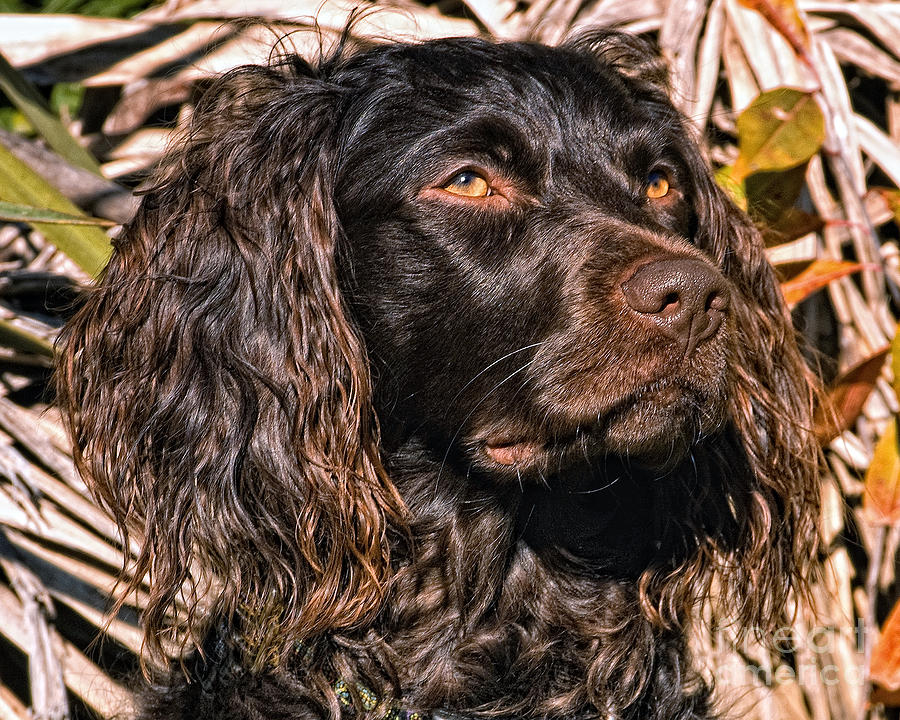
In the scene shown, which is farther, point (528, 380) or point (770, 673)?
point (770, 673)

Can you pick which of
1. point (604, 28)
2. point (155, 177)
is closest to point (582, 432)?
point (155, 177)

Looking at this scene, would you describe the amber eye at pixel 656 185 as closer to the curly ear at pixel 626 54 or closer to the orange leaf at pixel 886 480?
the curly ear at pixel 626 54

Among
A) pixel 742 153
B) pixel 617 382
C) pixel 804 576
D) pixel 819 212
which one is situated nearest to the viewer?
pixel 617 382

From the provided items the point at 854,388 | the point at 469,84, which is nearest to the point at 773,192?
the point at 854,388

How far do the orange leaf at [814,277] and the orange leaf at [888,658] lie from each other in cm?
80

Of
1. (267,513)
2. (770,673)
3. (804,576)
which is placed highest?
(267,513)

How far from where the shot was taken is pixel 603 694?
2.14m

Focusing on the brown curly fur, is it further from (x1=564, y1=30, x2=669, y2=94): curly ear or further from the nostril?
(x1=564, y1=30, x2=669, y2=94): curly ear

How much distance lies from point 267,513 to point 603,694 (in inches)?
30.0

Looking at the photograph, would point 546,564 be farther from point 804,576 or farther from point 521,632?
point 804,576

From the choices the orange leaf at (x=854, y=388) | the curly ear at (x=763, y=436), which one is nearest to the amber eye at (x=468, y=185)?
the curly ear at (x=763, y=436)

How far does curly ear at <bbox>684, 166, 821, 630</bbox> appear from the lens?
7.43ft

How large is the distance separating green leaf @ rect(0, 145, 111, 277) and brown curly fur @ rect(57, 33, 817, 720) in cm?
55

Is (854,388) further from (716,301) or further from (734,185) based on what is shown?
(716,301)
